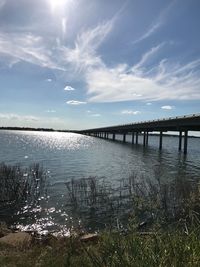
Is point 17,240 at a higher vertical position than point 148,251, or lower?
lower

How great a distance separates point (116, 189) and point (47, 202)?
6.77 m

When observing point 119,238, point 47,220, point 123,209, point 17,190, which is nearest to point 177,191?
point 123,209

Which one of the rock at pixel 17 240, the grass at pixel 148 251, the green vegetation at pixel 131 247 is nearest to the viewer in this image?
the grass at pixel 148 251

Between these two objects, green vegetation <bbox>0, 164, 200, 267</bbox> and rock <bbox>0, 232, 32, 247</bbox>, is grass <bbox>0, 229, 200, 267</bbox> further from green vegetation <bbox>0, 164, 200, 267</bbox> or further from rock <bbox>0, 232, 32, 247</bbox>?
rock <bbox>0, 232, 32, 247</bbox>

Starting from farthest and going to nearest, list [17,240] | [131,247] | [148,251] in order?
[17,240] → [131,247] → [148,251]

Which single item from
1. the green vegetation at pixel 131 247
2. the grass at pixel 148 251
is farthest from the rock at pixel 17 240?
the grass at pixel 148 251

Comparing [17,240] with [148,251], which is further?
[17,240]

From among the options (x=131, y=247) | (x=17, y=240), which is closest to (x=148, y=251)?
(x=131, y=247)

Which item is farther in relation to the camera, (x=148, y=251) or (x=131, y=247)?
(x=131, y=247)

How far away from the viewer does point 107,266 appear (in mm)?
6223

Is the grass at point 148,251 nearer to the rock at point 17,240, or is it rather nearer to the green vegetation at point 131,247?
the green vegetation at point 131,247

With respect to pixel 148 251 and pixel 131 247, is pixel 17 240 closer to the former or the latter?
pixel 131 247

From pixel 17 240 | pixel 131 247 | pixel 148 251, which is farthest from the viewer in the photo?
pixel 17 240

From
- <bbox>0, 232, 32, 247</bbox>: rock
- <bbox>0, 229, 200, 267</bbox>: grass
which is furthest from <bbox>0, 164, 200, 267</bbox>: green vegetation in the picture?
<bbox>0, 232, 32, 247</bbox>: rock
